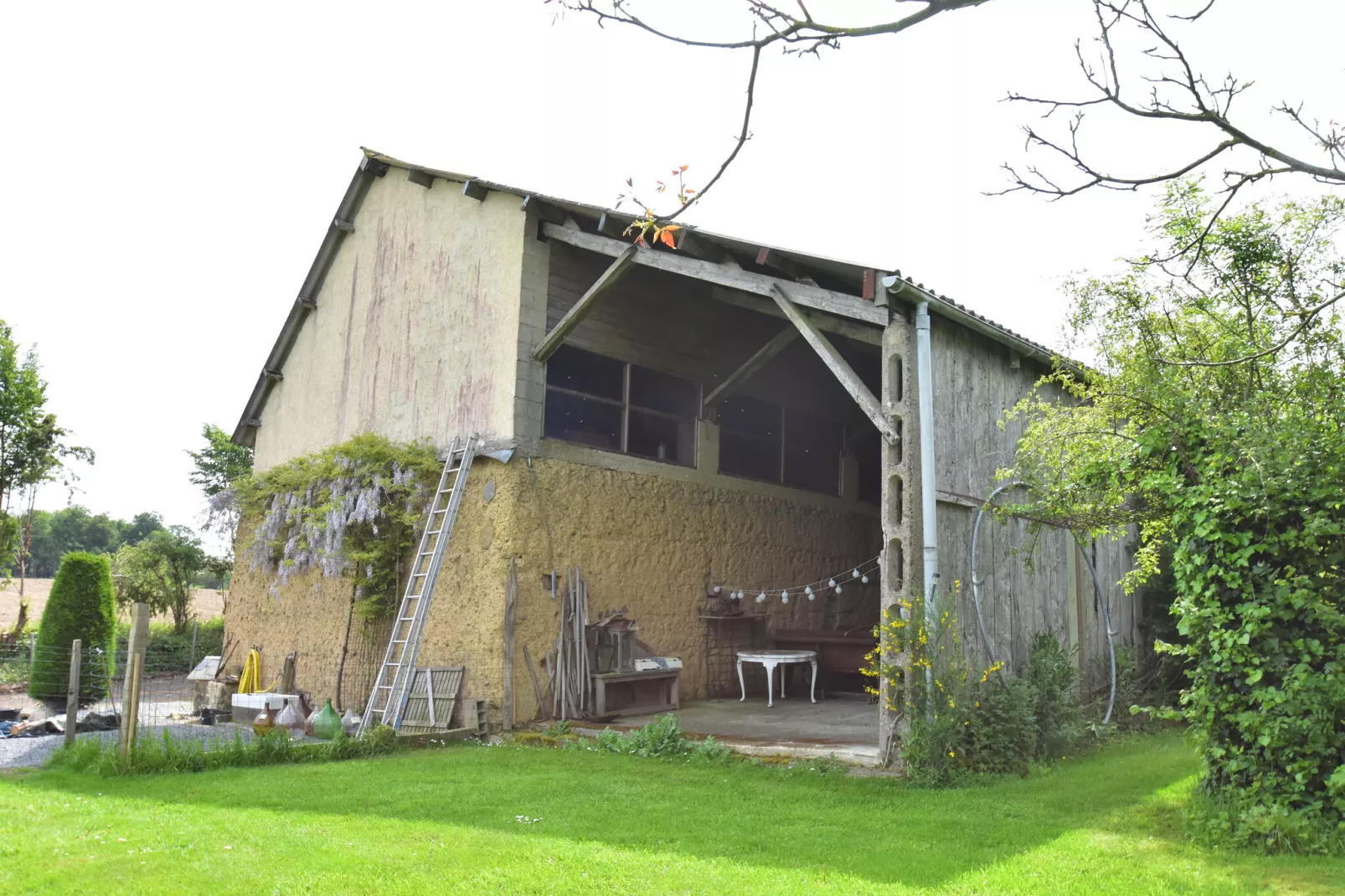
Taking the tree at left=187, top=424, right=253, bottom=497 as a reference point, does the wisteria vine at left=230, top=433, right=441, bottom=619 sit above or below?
below

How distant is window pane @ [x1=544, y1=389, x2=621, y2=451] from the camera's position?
9.59 meters

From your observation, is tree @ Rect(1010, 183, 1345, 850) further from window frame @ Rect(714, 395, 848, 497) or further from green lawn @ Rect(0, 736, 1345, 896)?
window frame @ Rect(714, 395, 848, 497)

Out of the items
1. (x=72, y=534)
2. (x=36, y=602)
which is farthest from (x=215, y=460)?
(x=72, y=534)

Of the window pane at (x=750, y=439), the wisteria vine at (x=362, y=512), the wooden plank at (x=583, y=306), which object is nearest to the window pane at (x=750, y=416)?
the window pane at (x=750, y=439)

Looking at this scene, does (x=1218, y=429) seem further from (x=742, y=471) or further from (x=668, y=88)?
(x=742, y=471)

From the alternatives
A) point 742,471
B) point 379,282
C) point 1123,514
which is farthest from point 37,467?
point 1123,514

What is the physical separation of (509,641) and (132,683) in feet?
9.59

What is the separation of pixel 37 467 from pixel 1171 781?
20.3 m

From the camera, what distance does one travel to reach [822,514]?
12227 mm

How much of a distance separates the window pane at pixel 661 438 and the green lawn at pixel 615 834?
4.01 metres

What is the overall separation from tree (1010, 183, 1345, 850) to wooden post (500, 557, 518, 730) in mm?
4593

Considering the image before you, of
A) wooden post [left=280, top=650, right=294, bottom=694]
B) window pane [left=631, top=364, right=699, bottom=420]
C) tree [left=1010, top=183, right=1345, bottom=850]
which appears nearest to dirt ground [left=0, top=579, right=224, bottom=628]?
wooden post [left=280, top=650, right=294, bottom=694]

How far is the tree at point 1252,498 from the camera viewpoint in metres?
4.65

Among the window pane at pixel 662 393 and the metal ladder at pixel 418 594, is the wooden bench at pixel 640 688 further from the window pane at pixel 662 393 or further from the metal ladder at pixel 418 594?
the window pane at pixel 662 393
